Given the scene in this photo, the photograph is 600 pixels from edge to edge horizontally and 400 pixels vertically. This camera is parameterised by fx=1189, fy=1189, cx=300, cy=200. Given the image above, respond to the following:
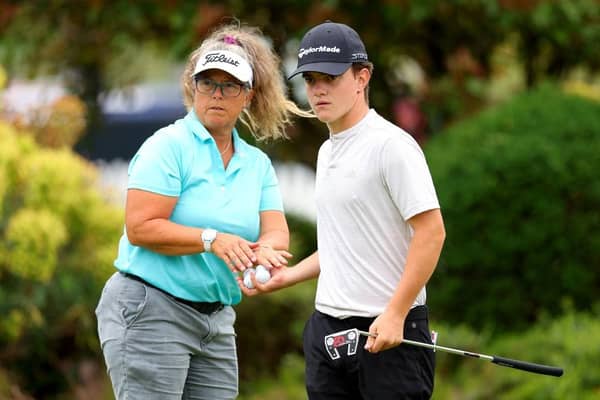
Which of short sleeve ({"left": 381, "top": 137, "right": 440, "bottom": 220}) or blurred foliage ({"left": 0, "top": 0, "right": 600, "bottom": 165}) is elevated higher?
blurred foliage ({"left": 0, "top": 0, "right": 600, "bottom": 165})

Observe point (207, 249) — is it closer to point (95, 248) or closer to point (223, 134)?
point (223, 134)

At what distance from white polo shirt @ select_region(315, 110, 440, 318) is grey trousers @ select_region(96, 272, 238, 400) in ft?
1.62

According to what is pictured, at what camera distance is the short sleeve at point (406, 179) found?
376cm

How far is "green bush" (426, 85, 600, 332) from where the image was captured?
7.20 meters

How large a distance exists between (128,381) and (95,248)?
3381mm

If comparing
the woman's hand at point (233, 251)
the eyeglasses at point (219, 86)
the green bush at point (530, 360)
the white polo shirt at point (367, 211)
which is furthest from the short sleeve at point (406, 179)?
the green bush at point (530, 360)

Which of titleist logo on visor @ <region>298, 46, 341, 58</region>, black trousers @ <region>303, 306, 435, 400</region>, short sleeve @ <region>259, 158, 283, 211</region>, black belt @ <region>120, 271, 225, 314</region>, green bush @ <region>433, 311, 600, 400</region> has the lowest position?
green bush @ <region>433, 311, 600, 400</region>

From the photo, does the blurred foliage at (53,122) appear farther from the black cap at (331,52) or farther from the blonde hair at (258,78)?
the black cap at (331,52)

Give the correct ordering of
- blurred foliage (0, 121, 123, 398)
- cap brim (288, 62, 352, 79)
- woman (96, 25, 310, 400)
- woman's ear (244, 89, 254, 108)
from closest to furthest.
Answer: cap brim (288, 62, 352, 79)
woman (96, 25, 310, 400)
woman's ear (244, 89, 254, 108)
blurred foliage (0, 121, 123, 398)

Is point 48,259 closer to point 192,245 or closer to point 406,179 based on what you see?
point 192,245

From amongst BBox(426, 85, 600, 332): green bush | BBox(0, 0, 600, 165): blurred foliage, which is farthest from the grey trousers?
BBox(0, 0, 600, 165): blurred foliage

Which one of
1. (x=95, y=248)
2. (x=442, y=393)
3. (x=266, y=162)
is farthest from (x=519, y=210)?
(x=266, y=162)

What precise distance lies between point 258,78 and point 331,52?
Result: 0.51 meters

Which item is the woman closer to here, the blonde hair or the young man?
the blonde hair
